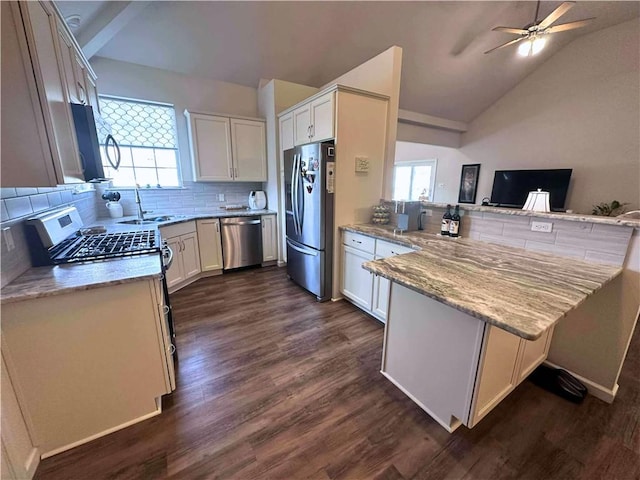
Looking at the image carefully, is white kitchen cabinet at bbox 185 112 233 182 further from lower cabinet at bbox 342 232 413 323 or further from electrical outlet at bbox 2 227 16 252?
electrical outlet at bbox 2 227 16 252

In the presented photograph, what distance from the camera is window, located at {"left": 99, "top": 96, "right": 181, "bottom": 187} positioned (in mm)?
3363

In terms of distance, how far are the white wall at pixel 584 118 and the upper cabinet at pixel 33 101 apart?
711 cm

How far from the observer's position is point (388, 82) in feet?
8.80

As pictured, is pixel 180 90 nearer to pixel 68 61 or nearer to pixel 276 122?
pixel 276 122

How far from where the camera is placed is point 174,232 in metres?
2.97

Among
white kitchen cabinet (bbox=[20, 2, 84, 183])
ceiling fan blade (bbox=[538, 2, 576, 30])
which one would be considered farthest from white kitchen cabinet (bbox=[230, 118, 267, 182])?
ceiling fan blade (bbox=[538, 2, 576, 30])

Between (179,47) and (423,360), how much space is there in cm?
433

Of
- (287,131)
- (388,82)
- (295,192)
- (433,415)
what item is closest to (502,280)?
(433,415)

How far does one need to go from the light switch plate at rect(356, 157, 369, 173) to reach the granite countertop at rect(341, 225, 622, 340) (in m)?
1.20

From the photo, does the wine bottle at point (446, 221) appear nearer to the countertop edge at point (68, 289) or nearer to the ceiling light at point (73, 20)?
the countertop edge at point (68, 289)

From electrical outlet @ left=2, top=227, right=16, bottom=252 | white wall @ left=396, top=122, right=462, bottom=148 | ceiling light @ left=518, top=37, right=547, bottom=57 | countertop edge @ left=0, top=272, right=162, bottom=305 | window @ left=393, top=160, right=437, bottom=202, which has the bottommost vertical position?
countertop edge @ left=0, top=272, right=162, bottom=305

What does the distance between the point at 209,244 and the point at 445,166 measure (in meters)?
6.29

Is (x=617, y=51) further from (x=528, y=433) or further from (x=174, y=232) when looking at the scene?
(x=174, y=232)

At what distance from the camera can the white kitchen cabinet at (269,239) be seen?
152 inches
